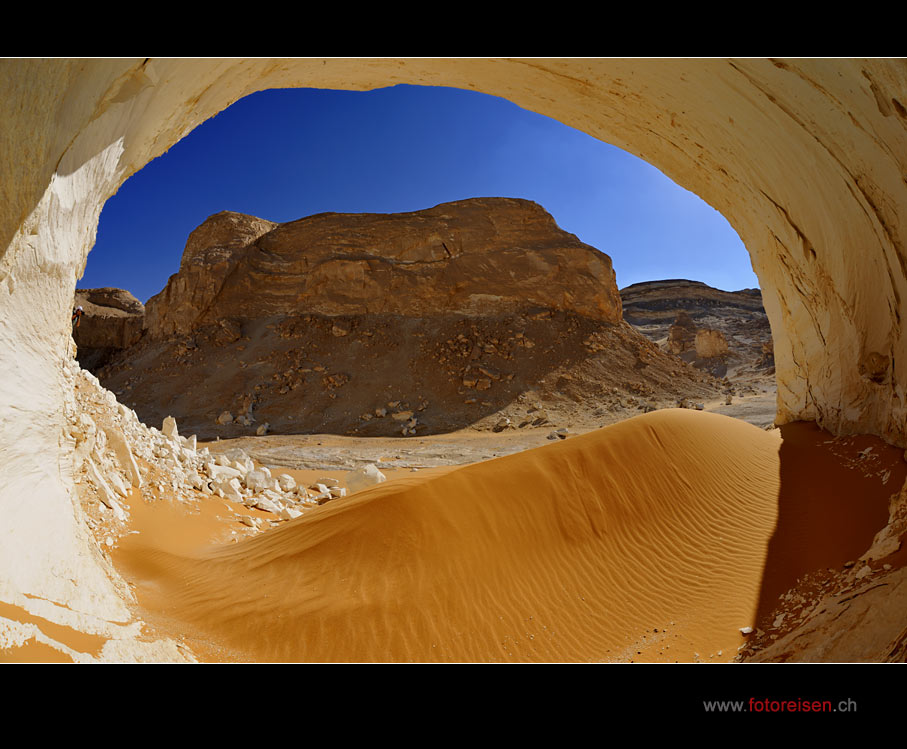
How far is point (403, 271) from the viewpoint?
28.0 metres

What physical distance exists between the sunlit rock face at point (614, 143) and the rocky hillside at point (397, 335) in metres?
14.8

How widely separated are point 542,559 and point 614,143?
5.46 metres

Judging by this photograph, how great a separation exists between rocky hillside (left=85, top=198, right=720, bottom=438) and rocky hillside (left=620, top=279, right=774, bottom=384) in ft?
31.2

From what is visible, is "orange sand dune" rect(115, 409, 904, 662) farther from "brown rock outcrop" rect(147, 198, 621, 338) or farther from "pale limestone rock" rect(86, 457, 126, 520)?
"brown rock outcrop" rect(147, 198, 621, 338)

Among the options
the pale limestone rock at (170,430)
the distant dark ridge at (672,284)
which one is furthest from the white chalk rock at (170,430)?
the distant dark ridge at (672,284)

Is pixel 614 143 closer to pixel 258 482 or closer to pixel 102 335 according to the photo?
pixel 258 482

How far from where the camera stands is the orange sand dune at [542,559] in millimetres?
3625

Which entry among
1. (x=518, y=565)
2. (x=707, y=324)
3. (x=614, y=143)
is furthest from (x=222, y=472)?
(x=707, y=324)

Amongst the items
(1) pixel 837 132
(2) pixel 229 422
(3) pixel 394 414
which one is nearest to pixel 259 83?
(1) pixel 837 132

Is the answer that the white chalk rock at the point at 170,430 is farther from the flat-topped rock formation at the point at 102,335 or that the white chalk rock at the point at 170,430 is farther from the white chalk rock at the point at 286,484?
the flat-topped rock formation at the point at 102,335
